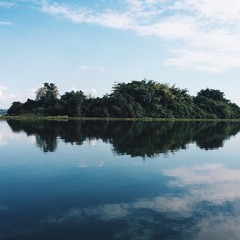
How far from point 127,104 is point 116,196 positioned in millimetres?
64162

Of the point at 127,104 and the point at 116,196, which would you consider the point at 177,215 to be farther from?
the point at 127,104

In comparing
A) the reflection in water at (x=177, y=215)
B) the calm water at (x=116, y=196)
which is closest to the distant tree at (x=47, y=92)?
the calm water at (x=116, y=196)

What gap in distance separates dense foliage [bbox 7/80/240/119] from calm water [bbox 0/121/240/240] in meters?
51.9

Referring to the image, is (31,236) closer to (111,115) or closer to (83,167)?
(83,167)

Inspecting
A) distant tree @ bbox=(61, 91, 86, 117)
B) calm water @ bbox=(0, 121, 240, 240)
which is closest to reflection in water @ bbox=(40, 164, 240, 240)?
calm water @ bbox=(0, 121, 240, 240)

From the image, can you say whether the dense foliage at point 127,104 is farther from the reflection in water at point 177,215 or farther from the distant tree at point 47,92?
the reflection in water at point 177,215

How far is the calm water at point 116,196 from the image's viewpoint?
26.8ft

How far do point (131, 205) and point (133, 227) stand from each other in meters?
1.92

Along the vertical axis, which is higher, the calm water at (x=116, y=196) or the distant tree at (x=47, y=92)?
the distant tree at (x=47, y=92)

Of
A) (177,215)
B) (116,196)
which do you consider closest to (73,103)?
(116,196)

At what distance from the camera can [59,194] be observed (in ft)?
37.0

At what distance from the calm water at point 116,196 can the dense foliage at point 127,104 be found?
170 feet

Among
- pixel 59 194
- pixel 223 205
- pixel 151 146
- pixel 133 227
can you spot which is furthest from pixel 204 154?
pixel 133 227

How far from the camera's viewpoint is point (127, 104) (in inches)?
2955
